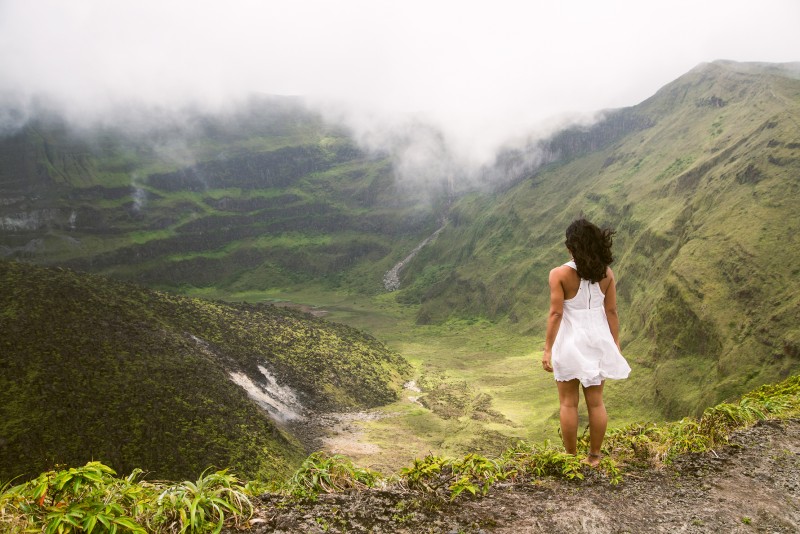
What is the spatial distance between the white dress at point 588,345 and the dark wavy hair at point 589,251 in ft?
0.39

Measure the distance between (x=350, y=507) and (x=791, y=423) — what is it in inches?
288

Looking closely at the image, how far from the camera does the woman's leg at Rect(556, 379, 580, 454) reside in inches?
265

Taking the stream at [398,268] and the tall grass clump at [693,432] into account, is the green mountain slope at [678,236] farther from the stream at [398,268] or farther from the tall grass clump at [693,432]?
the tall grass clump at [693,432]

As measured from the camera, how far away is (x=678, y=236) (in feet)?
209

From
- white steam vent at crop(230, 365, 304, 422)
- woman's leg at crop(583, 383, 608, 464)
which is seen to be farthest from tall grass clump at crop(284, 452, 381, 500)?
white steam vent at crop(230, 365, 304, 422)

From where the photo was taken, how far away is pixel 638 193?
93562mm

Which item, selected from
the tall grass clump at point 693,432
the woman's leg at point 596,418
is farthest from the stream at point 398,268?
the woman's leg at point 596,418

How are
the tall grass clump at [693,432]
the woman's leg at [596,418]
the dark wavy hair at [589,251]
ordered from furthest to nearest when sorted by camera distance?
the tall grass clump at [693,432]
the woman's leg at [596,418]
the dark wavy hair at [589,251]

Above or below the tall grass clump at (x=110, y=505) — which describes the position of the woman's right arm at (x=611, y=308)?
above

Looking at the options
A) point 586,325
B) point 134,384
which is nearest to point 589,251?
point 586,325

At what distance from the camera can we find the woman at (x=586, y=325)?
6.50 meters

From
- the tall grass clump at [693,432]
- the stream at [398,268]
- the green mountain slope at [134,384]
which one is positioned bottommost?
the stream at [398,268]

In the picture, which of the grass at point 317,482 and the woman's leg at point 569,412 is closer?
the grass at point 317,482

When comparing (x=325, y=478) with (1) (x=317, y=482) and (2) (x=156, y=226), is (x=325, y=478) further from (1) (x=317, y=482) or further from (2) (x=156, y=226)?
(2) (x=156, y=226)
